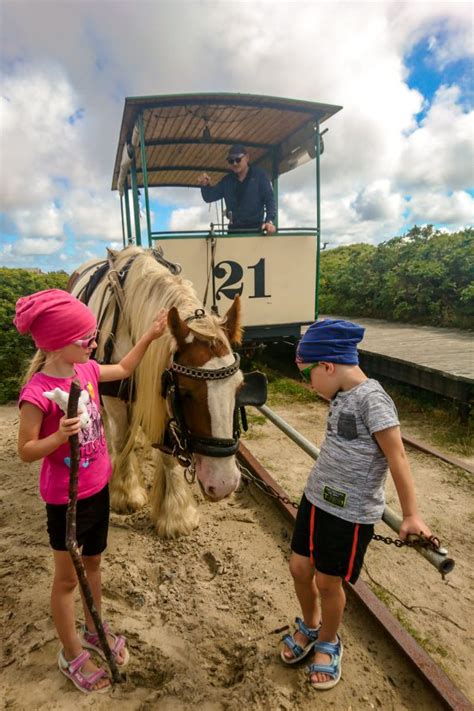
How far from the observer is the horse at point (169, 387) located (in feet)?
6.89

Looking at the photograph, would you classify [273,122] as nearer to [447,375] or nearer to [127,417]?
[447,375]

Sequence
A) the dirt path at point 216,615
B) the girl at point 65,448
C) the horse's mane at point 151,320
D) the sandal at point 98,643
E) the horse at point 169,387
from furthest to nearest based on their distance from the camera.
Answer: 1. the horse's mane at point 151,320
2. the horse at point 169,387
3. the sandal at point 98,643
4. the dirt path at point 216,615
5. the girl at point 65,448

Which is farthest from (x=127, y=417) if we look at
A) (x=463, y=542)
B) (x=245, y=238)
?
(x=245, y=238)

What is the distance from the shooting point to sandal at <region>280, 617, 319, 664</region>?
1.99m

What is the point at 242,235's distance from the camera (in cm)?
597

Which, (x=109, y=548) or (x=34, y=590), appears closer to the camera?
(x=34, y=590)

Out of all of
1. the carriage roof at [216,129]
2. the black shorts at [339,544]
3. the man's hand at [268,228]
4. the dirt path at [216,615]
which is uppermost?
the carriage roof at [216,129]

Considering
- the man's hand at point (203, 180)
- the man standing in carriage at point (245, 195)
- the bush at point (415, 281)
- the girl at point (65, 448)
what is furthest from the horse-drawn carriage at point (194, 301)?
the bush at point (415, 281)

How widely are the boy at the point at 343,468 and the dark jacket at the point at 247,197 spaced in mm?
4805

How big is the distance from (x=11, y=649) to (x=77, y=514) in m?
0.89

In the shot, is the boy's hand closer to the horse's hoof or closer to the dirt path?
the dirt path

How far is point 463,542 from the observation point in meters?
3.00

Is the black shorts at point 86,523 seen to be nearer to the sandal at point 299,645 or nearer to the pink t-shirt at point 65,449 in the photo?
the pink t-shirt at point 65,449

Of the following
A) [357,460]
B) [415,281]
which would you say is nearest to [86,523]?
[357,460]
